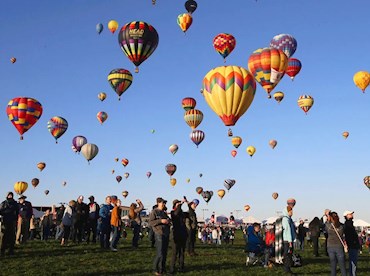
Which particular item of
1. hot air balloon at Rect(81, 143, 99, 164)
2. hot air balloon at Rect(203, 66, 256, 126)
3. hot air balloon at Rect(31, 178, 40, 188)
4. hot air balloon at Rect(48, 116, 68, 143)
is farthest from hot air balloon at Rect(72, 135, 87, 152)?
hot air balloon at Rect(203, 66, 256, 126)

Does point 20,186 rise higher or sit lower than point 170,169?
lower

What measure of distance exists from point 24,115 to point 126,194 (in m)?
58.6

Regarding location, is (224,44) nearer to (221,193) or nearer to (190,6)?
(190,6)

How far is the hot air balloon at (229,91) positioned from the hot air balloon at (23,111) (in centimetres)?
1514

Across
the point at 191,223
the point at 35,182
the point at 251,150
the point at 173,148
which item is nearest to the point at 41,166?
the point at 35,182

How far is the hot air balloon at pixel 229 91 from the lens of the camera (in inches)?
1150

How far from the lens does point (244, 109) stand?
101ft

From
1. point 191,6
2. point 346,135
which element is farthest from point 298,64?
point 346,135

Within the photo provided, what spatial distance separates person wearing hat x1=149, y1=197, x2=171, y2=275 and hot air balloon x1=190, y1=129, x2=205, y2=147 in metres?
45.4

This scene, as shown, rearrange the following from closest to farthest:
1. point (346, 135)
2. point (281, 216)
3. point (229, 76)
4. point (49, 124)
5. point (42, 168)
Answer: point (281, 216)
point (229, 76)
point (49, 124)
point (42, 168)
point (346, 135)

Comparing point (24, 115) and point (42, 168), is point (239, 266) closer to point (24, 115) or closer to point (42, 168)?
point (24, 115)

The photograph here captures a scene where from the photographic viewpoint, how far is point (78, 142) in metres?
56.4

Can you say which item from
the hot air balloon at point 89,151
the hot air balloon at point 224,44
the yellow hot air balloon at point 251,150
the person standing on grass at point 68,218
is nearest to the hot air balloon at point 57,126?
the hot air balloon at point 89,151

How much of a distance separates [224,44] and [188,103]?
35.9 ft
